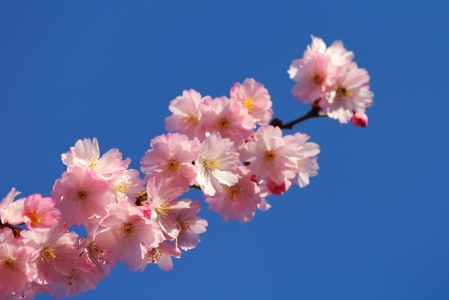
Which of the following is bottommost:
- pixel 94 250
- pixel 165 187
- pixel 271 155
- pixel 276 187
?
pixel 94 250

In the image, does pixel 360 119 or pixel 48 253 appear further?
pixel 360 119

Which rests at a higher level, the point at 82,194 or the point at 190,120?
the point at 190,120

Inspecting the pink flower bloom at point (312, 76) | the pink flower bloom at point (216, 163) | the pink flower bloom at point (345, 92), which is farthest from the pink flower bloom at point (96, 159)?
the pink flower bloom at point (345, 92)

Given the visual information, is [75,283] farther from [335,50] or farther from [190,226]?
[335,50]

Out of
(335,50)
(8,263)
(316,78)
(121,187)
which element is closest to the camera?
(8,263)

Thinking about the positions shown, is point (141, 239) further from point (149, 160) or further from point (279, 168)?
point (279, 168)

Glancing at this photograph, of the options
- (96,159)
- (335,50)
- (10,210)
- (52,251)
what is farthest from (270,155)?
(10,210)

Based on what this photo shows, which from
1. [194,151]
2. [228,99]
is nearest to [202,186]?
[194,151]
